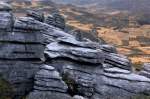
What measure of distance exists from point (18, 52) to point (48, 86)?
4.63m

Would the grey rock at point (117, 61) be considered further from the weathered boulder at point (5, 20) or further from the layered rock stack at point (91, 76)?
the weathered boulder at point (5, 20)

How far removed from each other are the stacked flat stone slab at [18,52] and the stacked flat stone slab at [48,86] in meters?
2.35

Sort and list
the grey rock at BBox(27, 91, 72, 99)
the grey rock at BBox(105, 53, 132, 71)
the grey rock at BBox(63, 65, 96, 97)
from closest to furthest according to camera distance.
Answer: the grey rock at BBox(27, 91, 72, 99) → the grey rock at BBox(63, 65, 96, 97) → the grey rock at BBox(105, 53, 132, 71)

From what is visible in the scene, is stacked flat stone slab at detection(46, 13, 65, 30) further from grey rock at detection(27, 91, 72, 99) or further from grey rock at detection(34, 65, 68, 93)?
grey rock at detection(27, 91, 72, 99)

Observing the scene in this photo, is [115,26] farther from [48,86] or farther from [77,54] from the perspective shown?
[48,86]

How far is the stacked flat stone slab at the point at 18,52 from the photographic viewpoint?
3812cm

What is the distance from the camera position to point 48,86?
3612 centimetres

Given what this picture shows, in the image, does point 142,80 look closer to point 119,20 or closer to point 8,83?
point 8,83

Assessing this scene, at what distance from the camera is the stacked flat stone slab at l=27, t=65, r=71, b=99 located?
3612 centimetres

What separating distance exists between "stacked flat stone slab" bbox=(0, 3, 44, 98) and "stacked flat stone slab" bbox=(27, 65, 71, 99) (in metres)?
2.35

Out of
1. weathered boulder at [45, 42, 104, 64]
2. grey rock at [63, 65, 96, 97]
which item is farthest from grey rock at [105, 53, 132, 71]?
grey rock at [63, 65, 96, 97]

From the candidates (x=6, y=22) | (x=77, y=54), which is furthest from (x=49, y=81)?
(x=6, y=22)

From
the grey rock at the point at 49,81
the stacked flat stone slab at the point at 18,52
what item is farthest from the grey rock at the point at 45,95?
the stacked flat stone slab at the point at 18,52

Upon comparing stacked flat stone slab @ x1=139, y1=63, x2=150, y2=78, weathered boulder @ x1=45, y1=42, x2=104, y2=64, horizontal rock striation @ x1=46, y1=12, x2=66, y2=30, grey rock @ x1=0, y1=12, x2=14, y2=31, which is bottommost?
stacked flat stone slab @ x1=139, y1=63, x2=150, y2=78
